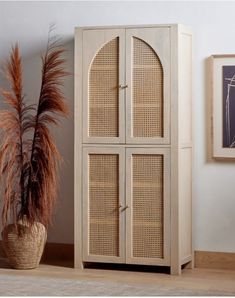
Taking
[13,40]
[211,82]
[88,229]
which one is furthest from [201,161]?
[13,40]

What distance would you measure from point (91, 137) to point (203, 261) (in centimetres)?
129

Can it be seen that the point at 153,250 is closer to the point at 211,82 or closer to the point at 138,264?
the point at 138,264

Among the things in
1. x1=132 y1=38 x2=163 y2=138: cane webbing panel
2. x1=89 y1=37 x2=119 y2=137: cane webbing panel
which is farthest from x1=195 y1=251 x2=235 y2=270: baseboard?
x1=89 y1=37 x2=119 y2=137: cane webbing panel

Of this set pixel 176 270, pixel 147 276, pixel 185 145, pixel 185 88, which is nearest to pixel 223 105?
pixel 185 88

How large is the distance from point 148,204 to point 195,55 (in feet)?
3.97

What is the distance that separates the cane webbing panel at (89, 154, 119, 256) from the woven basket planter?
406 millimetres

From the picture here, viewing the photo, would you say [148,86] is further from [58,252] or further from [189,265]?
[58,252]

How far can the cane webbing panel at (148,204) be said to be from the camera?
577 centimetres

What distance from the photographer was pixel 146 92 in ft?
18.9

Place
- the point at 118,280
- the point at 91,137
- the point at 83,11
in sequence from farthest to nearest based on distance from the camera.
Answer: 1. the point at 83,11
2. the point at 91,137
3. the point at 118,280

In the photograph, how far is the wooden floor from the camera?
5.40 metres

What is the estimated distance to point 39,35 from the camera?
21.1ft

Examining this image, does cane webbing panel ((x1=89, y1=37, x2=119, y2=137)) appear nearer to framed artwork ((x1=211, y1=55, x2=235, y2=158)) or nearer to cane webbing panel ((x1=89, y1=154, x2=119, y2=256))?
cane webbing panel ((x1=89, y1=154, x2=119, y2=256))

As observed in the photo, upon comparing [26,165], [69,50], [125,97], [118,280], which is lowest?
[118,280]
